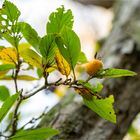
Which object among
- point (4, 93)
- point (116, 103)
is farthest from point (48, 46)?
point (116, 103)

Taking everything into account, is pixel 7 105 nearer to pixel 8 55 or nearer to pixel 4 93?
pixel 8 55

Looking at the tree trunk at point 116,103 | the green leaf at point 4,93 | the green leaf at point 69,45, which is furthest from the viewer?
the tree trunk at point 116,103

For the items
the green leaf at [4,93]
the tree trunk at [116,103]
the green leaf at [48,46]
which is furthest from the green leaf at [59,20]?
the tree trunk at [116,103]

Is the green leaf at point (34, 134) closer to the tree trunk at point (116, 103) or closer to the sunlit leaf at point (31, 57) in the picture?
the sunlit leaf at point (31, 57)

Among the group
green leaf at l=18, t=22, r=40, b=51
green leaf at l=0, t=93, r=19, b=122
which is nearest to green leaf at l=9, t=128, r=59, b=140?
green leaf at l=0, t=93, r=19, b=122

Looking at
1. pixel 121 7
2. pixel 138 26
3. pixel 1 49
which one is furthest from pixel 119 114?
pixel 121 7

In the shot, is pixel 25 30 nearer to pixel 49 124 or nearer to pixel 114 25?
pixel 49 124
